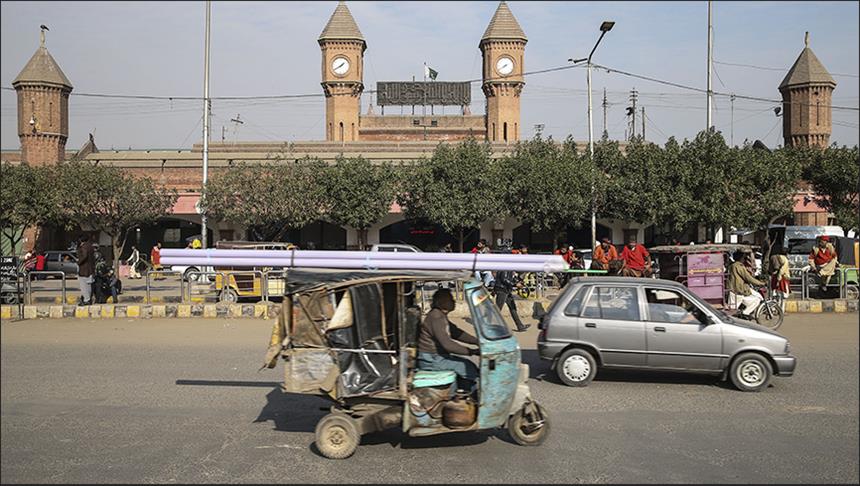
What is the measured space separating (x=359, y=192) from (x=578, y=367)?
25569mm

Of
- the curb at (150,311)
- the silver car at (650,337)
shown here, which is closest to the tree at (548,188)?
the curb at (150,311)

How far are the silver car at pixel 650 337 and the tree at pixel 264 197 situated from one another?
24838 millimetres

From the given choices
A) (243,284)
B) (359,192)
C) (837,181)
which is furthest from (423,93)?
(243,284)

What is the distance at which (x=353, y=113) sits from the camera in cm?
5575

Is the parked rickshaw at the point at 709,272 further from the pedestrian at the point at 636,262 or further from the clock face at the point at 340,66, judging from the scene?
the clock face at the point at 340,66

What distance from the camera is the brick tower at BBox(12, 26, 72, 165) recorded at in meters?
44.7

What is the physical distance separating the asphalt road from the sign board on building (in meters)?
51.0

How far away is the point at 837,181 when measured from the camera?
3491cm

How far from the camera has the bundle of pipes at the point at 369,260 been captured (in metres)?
6.63

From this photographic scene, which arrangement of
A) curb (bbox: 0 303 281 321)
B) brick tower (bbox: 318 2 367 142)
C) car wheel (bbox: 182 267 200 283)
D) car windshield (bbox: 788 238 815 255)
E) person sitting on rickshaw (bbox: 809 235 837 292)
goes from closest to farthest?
curb (bbox: 0 303 281 321), person sitting on rickshaw (bbox: 809 235 837 292), car wheel (bbox: 182 267 200 283), car windshield (bbox: 788 238 815 255), brick tower (bbox: 318 2 367 142)

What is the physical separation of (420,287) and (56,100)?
45772 millimetres

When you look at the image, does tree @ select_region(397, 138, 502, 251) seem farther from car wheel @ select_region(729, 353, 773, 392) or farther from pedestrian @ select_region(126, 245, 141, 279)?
car wheel @ select_region(729, 353, 773, 392)

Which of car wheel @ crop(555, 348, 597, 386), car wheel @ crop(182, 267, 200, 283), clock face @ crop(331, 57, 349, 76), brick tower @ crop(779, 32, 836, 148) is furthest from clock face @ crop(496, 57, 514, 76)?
car wheel @ crop(555, 348, 597, 386)

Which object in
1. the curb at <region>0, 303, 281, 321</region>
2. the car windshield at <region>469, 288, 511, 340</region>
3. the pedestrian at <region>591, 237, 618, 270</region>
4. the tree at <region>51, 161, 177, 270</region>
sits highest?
the tree at <region>51, 161, 177, 270</region>
